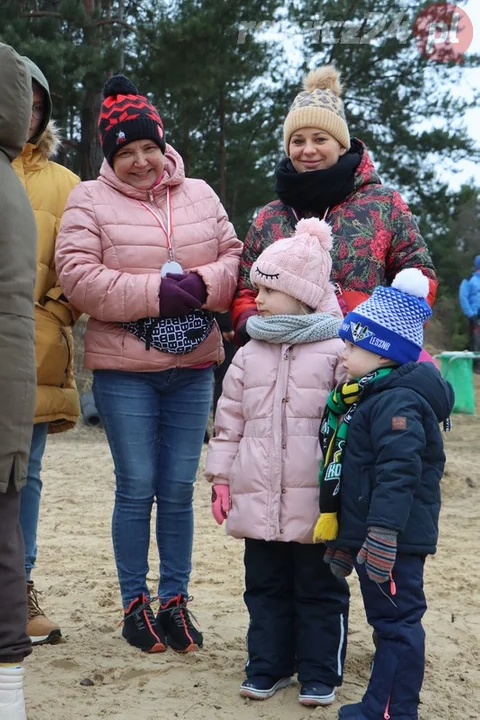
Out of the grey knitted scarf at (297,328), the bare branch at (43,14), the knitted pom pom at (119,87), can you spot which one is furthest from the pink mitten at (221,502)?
the bare branch at (43,14)

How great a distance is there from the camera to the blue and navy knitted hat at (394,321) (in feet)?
9.21

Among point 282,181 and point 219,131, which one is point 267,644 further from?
point 219,131

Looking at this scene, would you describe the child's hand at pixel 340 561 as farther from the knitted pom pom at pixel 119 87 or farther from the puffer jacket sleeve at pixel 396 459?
the knitted pom pom at pixel 119 87

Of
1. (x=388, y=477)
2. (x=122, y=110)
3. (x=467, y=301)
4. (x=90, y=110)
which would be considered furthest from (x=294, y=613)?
(x=467, y=301)

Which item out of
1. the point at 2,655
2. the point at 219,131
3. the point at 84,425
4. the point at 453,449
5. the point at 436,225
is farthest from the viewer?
the point at 436,225

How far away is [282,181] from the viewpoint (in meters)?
3.35

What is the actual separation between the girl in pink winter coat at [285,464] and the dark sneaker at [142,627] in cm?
47

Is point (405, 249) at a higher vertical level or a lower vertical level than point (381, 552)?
higher

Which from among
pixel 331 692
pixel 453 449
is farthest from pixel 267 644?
pixel 453 449

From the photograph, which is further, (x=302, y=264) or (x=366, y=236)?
(x=366, y=236)

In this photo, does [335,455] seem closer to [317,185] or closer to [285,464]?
[285,464]

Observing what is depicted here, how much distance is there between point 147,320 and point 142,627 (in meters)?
1.13

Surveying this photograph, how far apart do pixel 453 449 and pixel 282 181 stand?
6548 millimetres

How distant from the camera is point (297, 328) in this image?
119 inches
